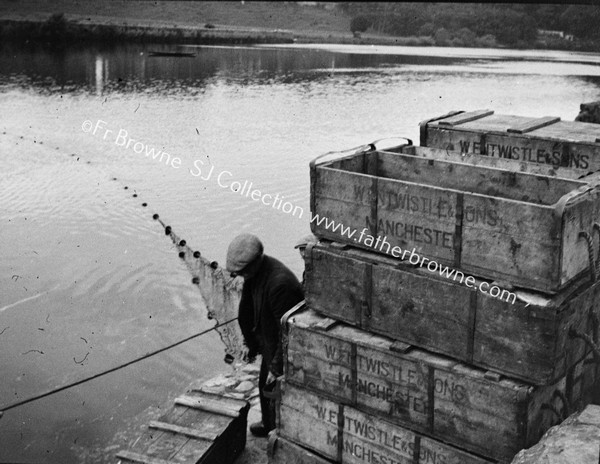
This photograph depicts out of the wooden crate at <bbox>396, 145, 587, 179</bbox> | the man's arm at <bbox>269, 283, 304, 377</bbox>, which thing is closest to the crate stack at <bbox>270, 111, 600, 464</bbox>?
the wooden crate at <bbox>396, 145, 587, 179</bbox>

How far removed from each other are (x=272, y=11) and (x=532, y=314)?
101495 mm

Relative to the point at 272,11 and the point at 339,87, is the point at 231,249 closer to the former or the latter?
the point at 339,87

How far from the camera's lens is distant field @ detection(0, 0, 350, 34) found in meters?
71.9

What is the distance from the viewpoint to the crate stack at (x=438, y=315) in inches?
203

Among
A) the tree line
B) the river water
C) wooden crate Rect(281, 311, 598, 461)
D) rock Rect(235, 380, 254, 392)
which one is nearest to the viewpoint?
wooden crate Rect(281, 311, 598, 461)

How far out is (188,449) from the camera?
277 inches

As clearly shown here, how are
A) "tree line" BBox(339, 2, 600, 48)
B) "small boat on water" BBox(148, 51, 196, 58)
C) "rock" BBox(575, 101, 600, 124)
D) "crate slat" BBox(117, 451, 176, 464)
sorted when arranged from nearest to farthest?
"crate slat" BBox(117, 451, 176, 464) < "rock" BBox(575, 101, 600, 124) < "small boat on water" BBox(148, 51, 196, 58) < "tree line" BBox(339, 2, 600, 48)

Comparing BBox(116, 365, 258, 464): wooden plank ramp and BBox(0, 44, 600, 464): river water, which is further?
BBox(0, 44, 600, 464): river water

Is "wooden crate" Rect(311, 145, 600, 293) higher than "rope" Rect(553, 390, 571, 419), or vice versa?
"wooden crate" Rect(311, 145, 600, 293)

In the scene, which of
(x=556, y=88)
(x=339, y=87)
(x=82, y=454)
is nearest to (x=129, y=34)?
(x=339, y=87)

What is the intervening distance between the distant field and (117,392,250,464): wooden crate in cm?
6733

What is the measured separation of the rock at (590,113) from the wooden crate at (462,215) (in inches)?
740

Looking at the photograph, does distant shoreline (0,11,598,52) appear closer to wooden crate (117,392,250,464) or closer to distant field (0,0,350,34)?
distant field (0,0,350,34)

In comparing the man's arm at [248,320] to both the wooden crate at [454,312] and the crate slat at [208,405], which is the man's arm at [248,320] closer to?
the crate slat at [208,405]
